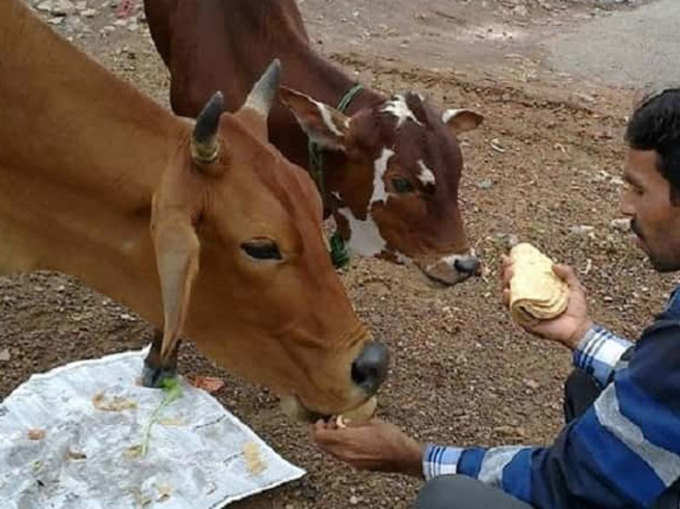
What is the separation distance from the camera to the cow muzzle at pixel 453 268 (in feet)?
15.6

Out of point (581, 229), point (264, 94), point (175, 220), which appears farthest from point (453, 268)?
point (175, 220)

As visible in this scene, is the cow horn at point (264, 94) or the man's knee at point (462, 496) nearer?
the man's knee at point (462, 496)

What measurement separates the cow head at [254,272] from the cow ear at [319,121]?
1111mm

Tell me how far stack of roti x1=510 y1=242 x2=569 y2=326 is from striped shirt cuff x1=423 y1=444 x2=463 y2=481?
37 centimetres

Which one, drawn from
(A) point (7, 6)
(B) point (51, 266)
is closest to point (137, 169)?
(B) point (51, 266)

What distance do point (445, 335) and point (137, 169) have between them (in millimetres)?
2164

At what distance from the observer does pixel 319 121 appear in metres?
4.79

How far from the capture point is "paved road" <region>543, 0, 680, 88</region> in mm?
8617

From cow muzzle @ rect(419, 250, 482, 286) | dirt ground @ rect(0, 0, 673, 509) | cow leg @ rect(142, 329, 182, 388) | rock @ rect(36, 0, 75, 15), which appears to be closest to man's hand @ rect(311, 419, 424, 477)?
dirt ground @ rect(0, 0, 673, 509)

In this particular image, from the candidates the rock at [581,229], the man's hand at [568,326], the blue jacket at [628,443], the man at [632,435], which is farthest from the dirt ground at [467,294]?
the blue jacket at [628,443]

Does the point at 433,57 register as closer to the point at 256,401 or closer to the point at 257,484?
the point at 256,401

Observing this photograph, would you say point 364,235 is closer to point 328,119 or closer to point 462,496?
point 328,119

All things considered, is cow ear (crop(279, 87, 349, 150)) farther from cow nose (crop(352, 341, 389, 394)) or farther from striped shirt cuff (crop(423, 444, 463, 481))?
striped shirt cuff (crop(423, 444, 463, 481))

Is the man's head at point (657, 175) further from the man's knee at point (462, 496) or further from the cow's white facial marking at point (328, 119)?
the cow's white facial marking at point (328, 119)
